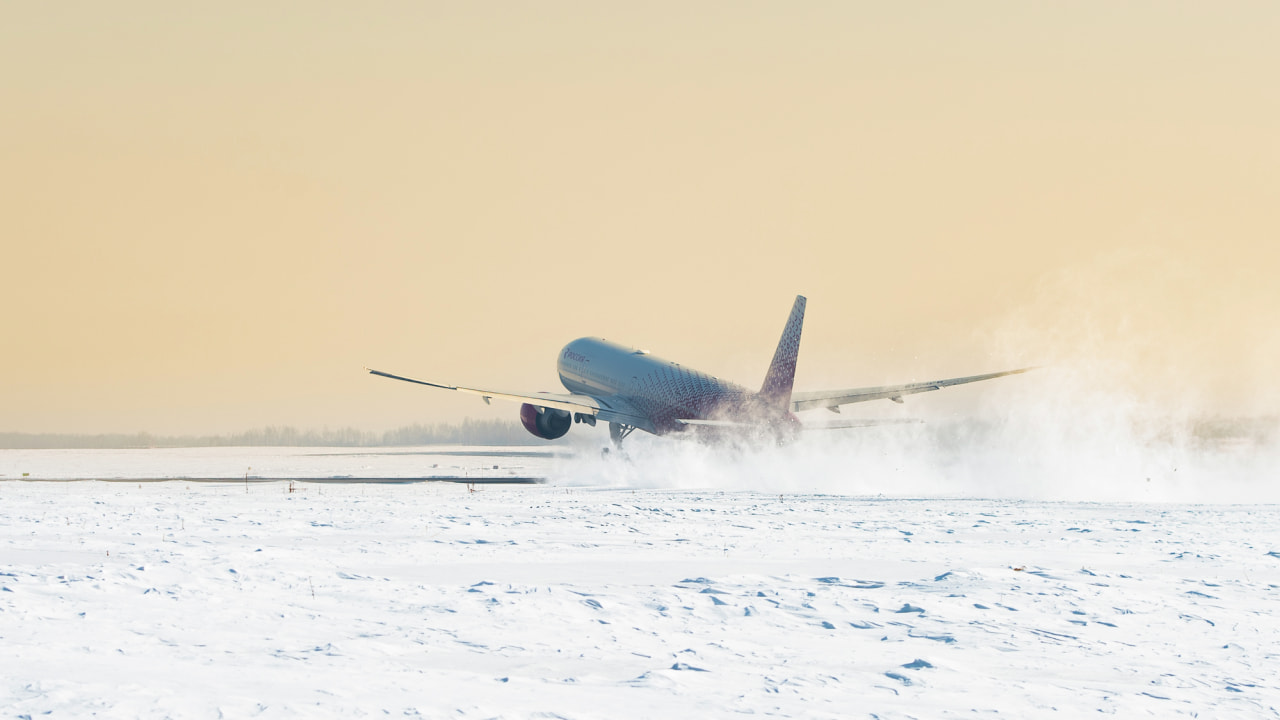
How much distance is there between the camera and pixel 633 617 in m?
14.7

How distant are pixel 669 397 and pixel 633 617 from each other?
4459 cm

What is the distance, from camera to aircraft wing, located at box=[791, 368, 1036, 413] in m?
57.4

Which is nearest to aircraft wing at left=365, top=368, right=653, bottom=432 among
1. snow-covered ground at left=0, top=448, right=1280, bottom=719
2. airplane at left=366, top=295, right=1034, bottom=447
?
airplane at left=366, top=295, right=1034, bottom=447

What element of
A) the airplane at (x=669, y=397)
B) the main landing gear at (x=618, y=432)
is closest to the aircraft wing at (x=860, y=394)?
the airplane at (x=669, y=397)

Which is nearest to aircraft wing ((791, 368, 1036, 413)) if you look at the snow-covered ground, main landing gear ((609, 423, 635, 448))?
main landing gear ((609, 423, 635, 448))

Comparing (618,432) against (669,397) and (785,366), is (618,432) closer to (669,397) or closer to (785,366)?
(669,397)

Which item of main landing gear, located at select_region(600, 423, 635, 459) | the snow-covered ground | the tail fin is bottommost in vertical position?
the snow-covered ground

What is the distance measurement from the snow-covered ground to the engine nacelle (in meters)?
34.0

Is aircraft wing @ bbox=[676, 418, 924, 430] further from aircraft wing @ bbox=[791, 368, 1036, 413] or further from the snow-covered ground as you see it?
the snow-covered ground

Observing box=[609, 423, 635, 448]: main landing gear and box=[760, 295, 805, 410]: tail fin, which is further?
box=[609, 423, 635, 448]: main landing gear

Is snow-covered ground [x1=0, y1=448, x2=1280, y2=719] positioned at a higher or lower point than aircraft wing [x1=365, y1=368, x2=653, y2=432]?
lower

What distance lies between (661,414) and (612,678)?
4887cm

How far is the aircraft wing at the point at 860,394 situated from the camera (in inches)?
2260

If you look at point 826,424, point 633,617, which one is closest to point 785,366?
point 826,424
